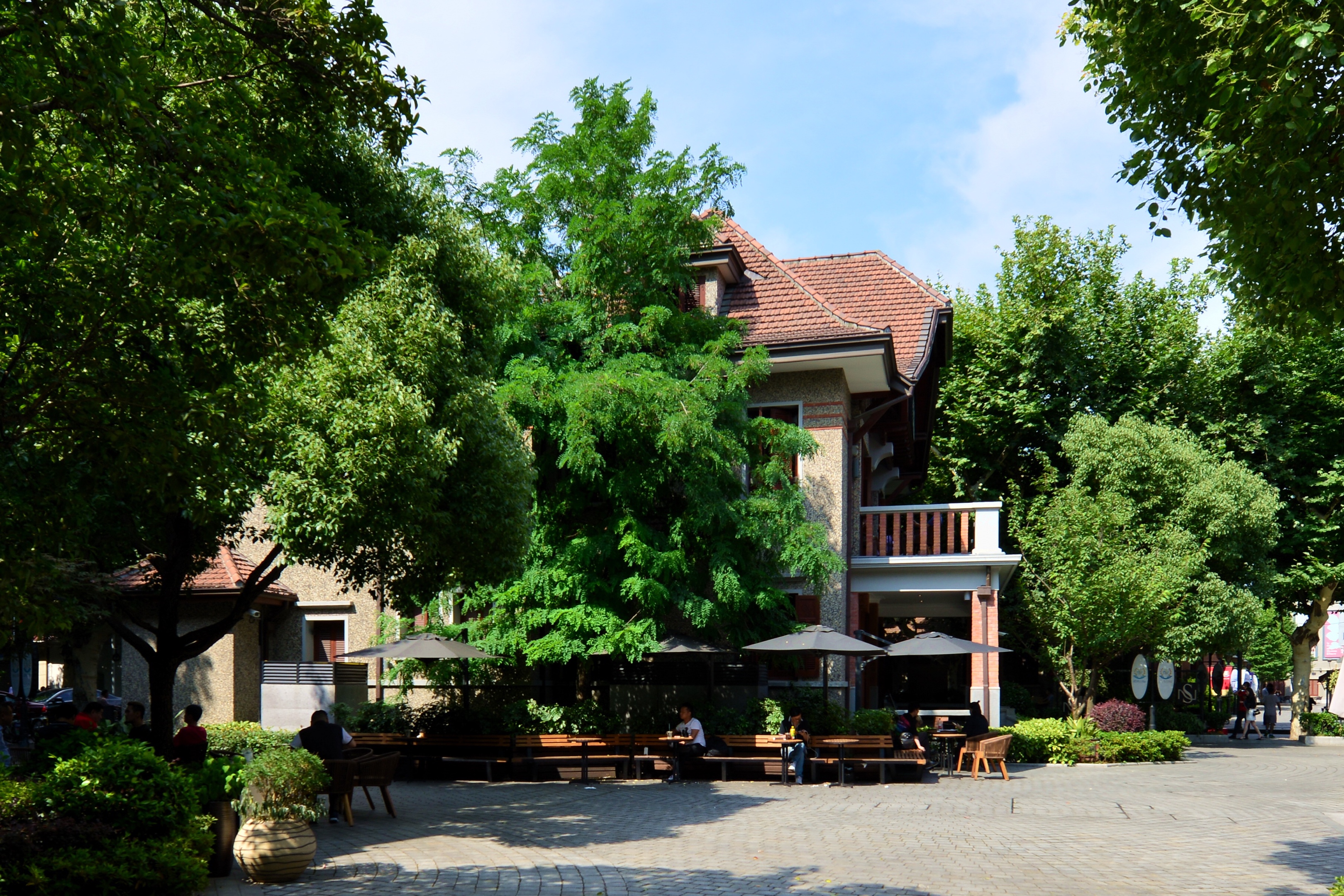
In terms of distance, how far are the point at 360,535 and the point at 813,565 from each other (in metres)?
8.73

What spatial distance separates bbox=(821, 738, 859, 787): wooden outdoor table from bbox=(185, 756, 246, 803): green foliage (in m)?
9.78

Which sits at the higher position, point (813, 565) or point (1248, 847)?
point (813, 565)

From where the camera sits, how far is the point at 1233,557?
94.5ft

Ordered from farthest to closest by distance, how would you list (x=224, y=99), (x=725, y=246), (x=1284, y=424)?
(x=1284, y=424), (x=725, y=246), (x=224, y=99)

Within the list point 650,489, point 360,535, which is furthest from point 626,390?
point 360,535

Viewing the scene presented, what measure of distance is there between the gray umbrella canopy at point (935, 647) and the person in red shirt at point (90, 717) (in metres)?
12.5

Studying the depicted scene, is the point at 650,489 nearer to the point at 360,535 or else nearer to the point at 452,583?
the point at 452,583

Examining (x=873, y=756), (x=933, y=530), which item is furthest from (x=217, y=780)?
(x=933, y=530)

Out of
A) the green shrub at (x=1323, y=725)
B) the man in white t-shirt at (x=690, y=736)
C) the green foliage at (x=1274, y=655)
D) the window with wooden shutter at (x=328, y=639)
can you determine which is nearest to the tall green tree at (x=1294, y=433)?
the green shrub at (x=1323, y=725)

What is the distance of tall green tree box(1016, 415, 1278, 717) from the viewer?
1006 inches

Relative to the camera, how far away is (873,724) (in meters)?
19.5

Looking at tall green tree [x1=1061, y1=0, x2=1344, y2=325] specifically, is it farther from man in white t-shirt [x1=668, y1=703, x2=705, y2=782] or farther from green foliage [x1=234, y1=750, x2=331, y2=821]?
man in white t-shirt [x1=668, y1=703, x2=705, y2=782]

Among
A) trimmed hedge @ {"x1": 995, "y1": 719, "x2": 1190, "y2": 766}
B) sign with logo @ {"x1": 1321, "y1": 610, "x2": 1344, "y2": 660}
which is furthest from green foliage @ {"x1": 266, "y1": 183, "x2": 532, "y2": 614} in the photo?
sign with logo @ {"x1": 1321, "y1": 610, "x2": 1344, "y2": 660}

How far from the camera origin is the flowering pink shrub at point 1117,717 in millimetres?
25203
